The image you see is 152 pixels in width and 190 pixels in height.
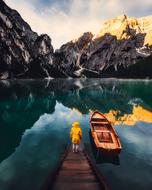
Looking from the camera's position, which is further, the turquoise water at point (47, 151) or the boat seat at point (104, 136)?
the boat seat at point (104, 136)

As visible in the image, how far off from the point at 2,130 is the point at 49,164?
56.9ft

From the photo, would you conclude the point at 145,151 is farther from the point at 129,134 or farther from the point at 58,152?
the point at 58,152

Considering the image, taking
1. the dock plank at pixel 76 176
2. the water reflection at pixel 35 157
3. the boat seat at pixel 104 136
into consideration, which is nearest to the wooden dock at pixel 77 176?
the dock plank at pixel 76 176

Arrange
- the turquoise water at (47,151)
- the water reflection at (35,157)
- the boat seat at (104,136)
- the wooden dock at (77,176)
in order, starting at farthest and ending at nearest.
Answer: the boat seat at (104,136) → the turquoise water at (47,151) → the water reflection at (35,157) → the wooden dock at (77,176)

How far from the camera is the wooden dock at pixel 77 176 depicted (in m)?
17.4

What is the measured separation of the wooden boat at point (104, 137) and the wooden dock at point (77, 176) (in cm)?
297

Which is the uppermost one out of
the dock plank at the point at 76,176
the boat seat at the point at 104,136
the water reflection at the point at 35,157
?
the boat seat at the point at 104,136

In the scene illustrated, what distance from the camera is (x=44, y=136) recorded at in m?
37.3

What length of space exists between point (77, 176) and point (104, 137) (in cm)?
1110

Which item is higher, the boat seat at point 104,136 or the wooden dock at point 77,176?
the boat seat at point 104,136

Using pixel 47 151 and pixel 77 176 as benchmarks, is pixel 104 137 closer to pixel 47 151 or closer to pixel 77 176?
pixel 47 151

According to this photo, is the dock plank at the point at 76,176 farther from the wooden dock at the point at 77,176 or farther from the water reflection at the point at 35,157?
the water reflection at the point at 35,157

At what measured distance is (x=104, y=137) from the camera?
2952cm

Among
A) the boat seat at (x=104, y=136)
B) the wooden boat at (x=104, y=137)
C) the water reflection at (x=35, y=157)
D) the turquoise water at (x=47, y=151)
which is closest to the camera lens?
the water reflection at (x=35, y=157)
